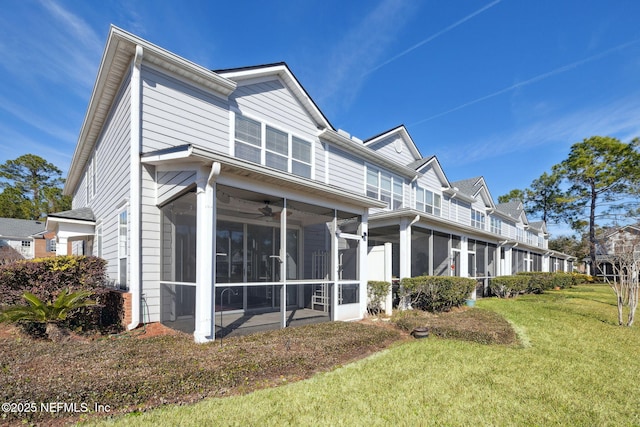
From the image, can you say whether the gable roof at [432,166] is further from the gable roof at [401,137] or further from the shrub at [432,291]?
the shrub at [432,291]

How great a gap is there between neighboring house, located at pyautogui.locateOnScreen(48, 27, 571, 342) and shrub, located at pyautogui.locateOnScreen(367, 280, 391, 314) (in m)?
Answer: 0.46

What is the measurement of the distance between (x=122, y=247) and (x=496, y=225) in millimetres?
27659

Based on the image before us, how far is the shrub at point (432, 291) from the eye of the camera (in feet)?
34.2

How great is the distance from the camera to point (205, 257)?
5.66 m

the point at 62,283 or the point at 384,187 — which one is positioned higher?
the point at 384,187

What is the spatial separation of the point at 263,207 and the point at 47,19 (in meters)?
8.49

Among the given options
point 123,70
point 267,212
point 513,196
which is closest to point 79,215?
point 123,70

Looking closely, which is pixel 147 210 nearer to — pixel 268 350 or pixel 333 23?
pixel 268 350

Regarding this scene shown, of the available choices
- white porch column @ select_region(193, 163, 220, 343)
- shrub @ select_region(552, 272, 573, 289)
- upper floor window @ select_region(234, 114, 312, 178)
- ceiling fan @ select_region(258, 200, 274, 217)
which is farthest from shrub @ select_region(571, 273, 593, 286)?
white porch column @ select_region(193, 163, 220, 343)

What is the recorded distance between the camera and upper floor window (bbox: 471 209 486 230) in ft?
74.8

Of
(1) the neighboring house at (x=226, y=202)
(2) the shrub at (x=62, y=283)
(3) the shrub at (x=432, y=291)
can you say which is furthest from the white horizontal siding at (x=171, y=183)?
(3) the shrub at (x=432, y=291)

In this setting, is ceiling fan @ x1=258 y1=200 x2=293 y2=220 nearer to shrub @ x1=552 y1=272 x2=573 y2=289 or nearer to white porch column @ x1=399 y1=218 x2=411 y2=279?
white porch column @ x1=399 y1=218 x2=411 y2=279

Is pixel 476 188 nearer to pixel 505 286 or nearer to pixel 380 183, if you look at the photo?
pixel 505 286

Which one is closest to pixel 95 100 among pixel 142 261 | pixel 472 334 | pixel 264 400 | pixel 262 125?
pixel 262 125
